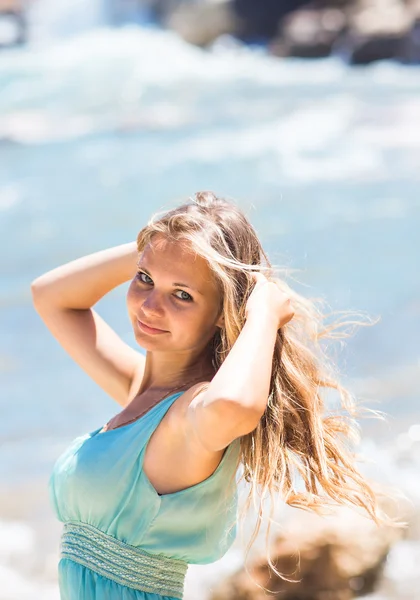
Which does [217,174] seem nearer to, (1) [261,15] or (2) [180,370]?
(2) [180,370]

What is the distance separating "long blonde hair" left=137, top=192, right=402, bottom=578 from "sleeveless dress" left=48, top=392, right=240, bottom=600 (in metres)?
0.09

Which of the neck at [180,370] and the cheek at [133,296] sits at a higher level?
the cheek at [133,296]

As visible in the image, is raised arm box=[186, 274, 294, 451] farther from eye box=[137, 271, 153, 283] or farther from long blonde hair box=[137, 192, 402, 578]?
eye box=[137, 271, 153, 283]

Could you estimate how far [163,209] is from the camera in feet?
8.43

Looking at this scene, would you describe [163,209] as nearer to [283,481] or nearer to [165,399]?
[165,399]

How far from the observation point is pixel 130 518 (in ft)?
7.28

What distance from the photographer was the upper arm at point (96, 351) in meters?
2.72

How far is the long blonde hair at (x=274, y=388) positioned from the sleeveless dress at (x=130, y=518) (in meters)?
0.09

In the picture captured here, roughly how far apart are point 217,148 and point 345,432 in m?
14.1

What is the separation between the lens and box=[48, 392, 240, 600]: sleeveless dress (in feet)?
7.23

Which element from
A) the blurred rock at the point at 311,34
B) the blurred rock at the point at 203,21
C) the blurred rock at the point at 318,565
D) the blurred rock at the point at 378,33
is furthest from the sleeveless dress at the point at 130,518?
the blurred rock at the point at 203,21

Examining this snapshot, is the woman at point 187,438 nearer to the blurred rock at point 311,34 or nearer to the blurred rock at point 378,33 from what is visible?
the blurred rock at point 378,33

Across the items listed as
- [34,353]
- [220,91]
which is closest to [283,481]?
[34,353]

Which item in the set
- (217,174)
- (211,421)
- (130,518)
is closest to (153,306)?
(211,421)
